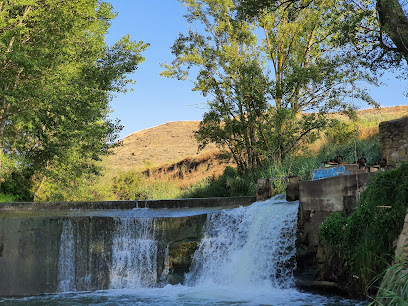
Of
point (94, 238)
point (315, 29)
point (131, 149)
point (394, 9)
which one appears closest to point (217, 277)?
point (94, 238)

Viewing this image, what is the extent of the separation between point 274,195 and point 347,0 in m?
5.09

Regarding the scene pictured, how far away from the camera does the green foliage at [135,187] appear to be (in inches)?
914

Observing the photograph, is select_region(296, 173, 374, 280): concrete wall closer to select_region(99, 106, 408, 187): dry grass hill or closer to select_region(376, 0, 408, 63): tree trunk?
select_region(376, 0, 408, 63): tree trunk

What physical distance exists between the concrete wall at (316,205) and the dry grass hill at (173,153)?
11309mm

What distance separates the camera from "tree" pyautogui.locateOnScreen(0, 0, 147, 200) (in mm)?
13992

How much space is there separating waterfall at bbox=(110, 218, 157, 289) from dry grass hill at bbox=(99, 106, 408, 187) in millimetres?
12323

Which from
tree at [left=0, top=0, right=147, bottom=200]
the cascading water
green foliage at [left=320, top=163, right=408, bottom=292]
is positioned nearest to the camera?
green foliage at [left=320, top=163, right=408, bottom=292]

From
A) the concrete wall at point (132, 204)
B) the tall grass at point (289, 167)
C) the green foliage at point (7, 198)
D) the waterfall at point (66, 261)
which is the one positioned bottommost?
the waterfall at point (66, 261)

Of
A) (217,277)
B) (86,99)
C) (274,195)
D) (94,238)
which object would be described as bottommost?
(217,277)

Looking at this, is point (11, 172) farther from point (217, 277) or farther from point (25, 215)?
point (217, 277)

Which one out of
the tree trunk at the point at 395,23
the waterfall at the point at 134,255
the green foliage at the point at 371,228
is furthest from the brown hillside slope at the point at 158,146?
the green foliage at the point at 371,228

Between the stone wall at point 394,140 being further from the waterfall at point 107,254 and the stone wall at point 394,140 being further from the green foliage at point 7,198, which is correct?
the green foliage at point 7,198

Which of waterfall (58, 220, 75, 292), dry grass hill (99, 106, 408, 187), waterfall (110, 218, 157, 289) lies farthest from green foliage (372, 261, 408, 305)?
dry grass hill (99, 106, 408, 187)

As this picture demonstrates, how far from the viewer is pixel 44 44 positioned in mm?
15055
